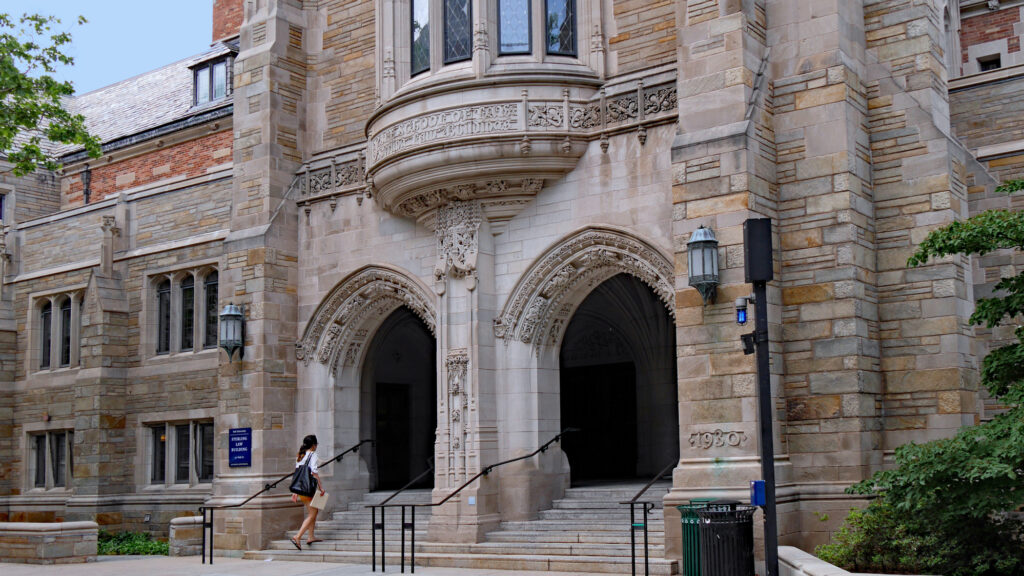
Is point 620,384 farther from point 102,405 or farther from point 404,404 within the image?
point 102,405

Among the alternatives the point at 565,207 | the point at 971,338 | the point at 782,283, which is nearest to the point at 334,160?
the point at 565,207

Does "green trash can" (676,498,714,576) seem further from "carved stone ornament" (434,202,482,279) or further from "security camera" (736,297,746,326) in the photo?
"carved stone ornament" (434,202,482,279)

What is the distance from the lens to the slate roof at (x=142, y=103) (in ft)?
90.2

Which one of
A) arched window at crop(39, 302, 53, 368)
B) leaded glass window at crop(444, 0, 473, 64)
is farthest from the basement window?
arched window at crop(39, 302, 53, 368)

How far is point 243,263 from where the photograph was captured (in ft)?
59.8

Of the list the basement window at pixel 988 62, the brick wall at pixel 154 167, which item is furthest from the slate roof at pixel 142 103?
the basement window at pixel 988 62

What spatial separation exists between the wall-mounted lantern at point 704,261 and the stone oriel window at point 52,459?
52.5 ft

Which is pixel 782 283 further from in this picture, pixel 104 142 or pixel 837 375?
pixel 104 142

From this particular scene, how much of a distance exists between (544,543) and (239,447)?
5.87 m

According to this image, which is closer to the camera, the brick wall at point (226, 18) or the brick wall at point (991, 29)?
the brick wall at point (991, 29)

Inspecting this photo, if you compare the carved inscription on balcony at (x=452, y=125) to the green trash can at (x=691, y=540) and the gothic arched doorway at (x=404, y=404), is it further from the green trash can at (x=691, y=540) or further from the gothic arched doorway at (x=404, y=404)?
the green trash can at (x=691, y=540)

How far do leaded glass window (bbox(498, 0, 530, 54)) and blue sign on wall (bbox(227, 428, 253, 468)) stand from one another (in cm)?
712

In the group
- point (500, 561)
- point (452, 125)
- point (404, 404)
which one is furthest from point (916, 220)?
point (404, 404)

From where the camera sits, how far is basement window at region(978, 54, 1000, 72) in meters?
18.2
